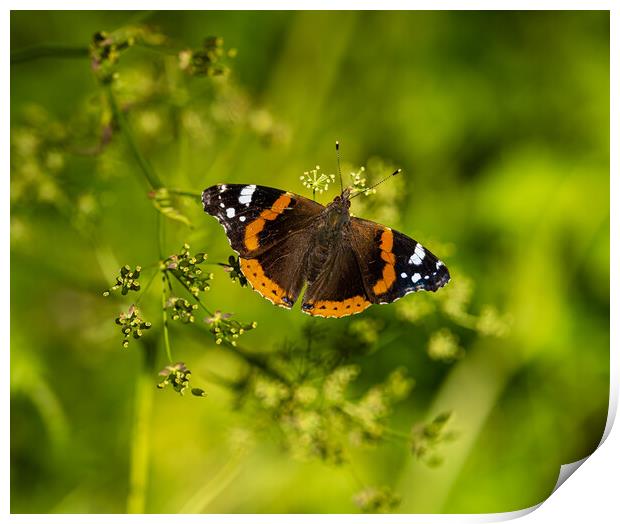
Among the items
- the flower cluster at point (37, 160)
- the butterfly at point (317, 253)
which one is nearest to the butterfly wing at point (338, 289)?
the butterfly at point (317, 253)

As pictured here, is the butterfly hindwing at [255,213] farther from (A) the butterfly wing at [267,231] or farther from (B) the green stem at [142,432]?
(B) the green stem at [142,432]

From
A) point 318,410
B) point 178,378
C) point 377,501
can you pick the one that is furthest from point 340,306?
point 377,501

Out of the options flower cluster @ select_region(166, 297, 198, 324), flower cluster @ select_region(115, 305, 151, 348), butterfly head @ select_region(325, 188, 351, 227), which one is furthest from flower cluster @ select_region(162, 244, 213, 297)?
butterfly head @ select_region(325, 188, 351, 227)

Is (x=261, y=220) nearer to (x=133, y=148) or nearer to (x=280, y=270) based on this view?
(x=280, y=270)

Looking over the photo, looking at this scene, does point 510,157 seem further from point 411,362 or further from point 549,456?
point 549,456

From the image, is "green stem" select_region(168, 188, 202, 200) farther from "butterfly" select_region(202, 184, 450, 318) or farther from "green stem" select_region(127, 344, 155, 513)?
"green stem" select_region(127, 344, 155, 513)
